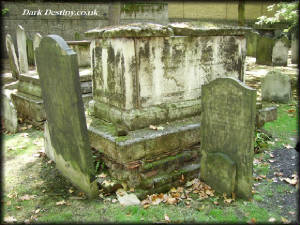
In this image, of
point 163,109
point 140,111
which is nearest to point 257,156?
point 163,109

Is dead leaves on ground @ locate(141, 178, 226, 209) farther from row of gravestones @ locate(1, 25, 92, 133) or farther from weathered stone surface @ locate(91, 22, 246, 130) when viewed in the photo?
row of gravestones @ locate(1, 25, 92, 133)

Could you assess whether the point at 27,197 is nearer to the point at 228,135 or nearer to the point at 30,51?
the point at 228,135

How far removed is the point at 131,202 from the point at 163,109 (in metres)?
1.64

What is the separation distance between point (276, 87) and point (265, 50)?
246 inches

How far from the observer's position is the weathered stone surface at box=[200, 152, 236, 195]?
368 centimetres

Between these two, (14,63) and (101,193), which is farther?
(14,63)

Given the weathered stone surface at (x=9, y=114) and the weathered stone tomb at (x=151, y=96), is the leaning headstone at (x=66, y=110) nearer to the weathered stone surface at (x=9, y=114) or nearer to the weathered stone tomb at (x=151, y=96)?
the weathered stone tomb at (x=151, y=96)

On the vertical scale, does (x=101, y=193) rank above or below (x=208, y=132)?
below

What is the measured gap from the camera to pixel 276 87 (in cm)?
784

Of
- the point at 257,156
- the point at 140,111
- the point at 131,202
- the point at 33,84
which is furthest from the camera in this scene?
the point at 33,84

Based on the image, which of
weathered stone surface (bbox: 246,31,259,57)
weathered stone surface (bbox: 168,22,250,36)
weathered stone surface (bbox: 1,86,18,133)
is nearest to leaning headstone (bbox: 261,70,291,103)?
weathered stone surface (bbox: 168,22,250,36)

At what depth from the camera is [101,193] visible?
12.3ft

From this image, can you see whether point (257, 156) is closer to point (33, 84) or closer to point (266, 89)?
point (266, 89)

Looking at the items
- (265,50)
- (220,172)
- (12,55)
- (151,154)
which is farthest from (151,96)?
(265,50)
